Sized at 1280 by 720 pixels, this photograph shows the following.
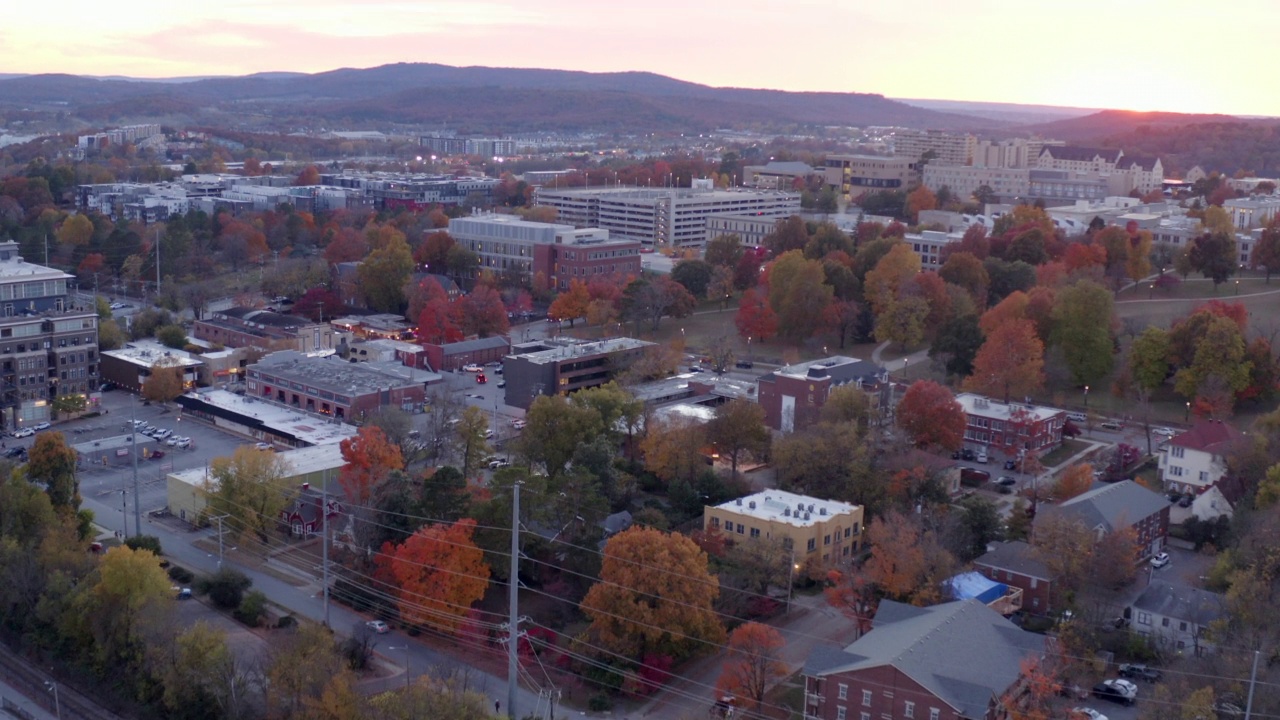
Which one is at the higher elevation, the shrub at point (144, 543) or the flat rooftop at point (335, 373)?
the flat rooftop at point (335, 373)

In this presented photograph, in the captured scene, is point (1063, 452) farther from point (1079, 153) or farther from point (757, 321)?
point (1079, 153)

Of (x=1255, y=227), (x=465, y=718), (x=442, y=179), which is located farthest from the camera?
(x=442, y=179)

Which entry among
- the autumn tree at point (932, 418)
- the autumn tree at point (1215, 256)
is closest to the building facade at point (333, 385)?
the autumn tree at point (932, 418)

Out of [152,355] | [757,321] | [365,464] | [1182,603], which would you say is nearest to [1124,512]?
[1182,603]

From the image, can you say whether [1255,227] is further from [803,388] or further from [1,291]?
[1,291]

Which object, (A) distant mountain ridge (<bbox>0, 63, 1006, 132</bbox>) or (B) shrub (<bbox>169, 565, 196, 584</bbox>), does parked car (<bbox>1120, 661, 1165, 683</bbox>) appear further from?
(A) distant mountain ridge (<bbox>0, 63, 1006, 132</bbox>)

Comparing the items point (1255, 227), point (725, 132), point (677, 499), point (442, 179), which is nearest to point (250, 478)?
point (677, 499)

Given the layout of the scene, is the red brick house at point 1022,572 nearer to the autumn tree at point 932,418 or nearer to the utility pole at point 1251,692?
the utility pole at point 1251,692
